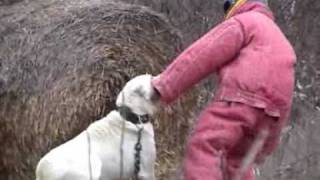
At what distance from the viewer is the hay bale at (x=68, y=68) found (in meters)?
5.49

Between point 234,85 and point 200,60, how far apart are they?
19cm

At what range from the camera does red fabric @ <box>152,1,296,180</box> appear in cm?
384

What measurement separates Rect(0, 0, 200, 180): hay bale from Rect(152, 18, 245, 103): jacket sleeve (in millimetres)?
1779

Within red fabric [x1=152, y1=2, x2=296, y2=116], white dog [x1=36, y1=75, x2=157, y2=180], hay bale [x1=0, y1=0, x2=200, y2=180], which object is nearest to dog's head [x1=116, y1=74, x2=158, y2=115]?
white dog [x1=36, y1=75, x2=157, y2=180]

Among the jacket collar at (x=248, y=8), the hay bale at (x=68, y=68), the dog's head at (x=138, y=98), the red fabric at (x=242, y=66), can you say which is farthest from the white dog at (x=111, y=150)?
the hay bale at (x=68, y=68)

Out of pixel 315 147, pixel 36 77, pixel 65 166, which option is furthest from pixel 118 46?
pixel 65 166

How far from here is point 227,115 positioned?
388cm

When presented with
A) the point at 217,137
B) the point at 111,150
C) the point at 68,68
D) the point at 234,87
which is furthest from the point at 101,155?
the point at 68,68

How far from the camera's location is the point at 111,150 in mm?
3713

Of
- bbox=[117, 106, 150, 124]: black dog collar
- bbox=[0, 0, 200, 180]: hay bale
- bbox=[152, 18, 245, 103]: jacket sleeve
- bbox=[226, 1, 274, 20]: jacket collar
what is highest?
bbox=[226, 1, 274, 20]: jacket collar

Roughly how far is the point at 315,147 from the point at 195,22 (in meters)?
2.17

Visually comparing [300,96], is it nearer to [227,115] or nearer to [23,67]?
[23,67]

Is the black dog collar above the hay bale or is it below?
above

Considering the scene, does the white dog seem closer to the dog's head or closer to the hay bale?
the dog's head
